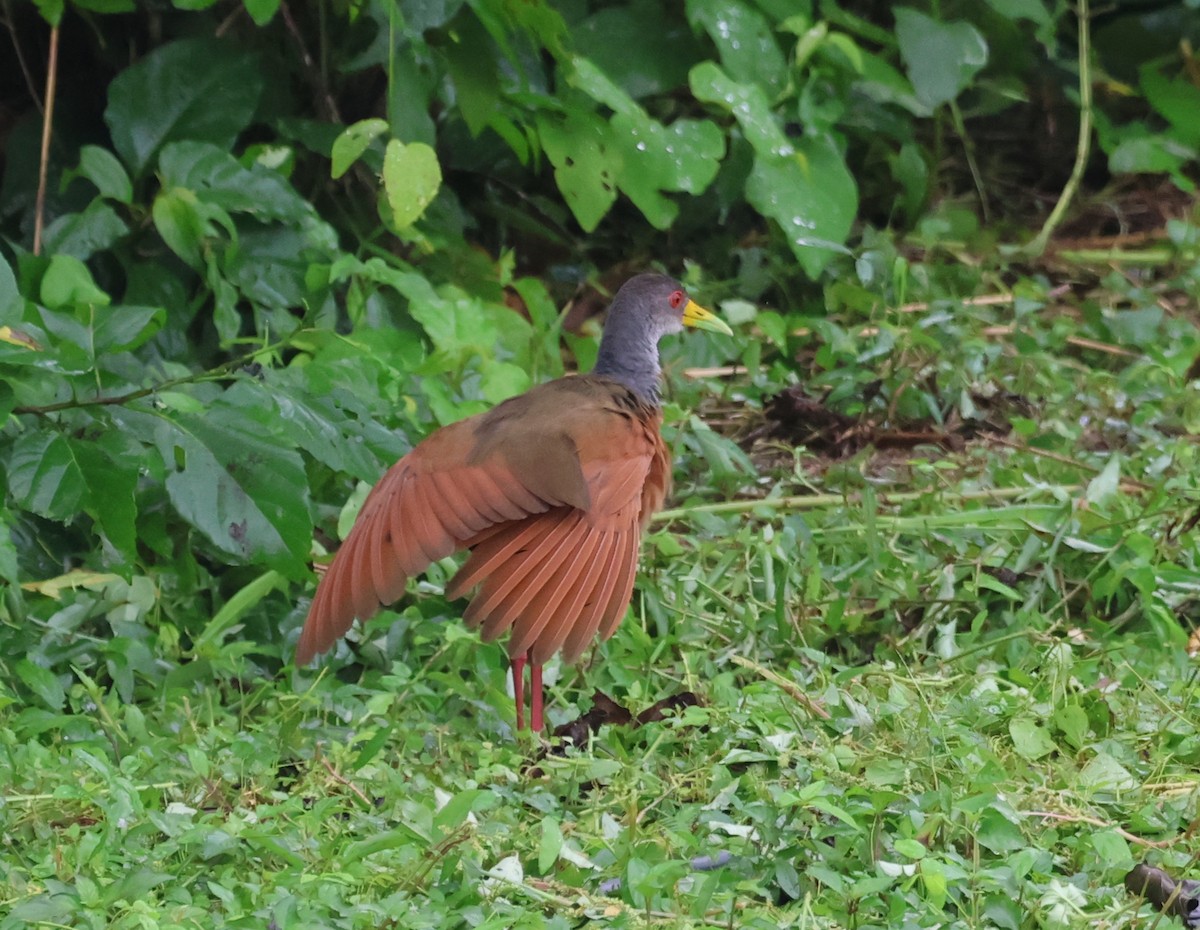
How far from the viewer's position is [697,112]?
552 cm

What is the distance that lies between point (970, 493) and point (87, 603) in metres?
2.05

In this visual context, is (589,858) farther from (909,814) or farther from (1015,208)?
(1015,208)

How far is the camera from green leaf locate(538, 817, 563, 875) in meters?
2.32

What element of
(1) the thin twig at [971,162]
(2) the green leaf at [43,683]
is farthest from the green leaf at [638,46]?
(2) the green leaf at [43,683]

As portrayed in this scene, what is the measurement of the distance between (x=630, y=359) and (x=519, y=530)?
3.04ft

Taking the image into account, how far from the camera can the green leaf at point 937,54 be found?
5293 mm

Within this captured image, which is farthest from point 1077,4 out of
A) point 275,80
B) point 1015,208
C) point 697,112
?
point 275,80

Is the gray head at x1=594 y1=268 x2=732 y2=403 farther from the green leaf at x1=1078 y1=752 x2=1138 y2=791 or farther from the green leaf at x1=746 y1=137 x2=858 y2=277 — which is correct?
the green leaf at x1=1078 y1=752 x2=1138 y2=791

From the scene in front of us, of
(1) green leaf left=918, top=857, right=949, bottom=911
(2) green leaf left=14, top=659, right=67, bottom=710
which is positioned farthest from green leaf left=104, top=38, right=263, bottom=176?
(1) green leaf left=918, top=857, right=949, bottom=911

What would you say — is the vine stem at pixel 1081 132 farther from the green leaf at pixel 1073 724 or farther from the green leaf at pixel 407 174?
the green leaf at pixel 1073 724

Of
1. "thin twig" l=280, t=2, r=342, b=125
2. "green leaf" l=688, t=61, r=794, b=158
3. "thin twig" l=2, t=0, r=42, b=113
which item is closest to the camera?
"thin twig" l=2, t=0, r=42, b=113

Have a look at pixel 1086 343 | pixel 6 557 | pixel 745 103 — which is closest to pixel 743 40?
pixel 745 103

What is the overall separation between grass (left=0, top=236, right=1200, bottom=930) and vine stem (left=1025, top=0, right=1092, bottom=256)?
1.30 meters

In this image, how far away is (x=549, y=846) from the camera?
2330mm
